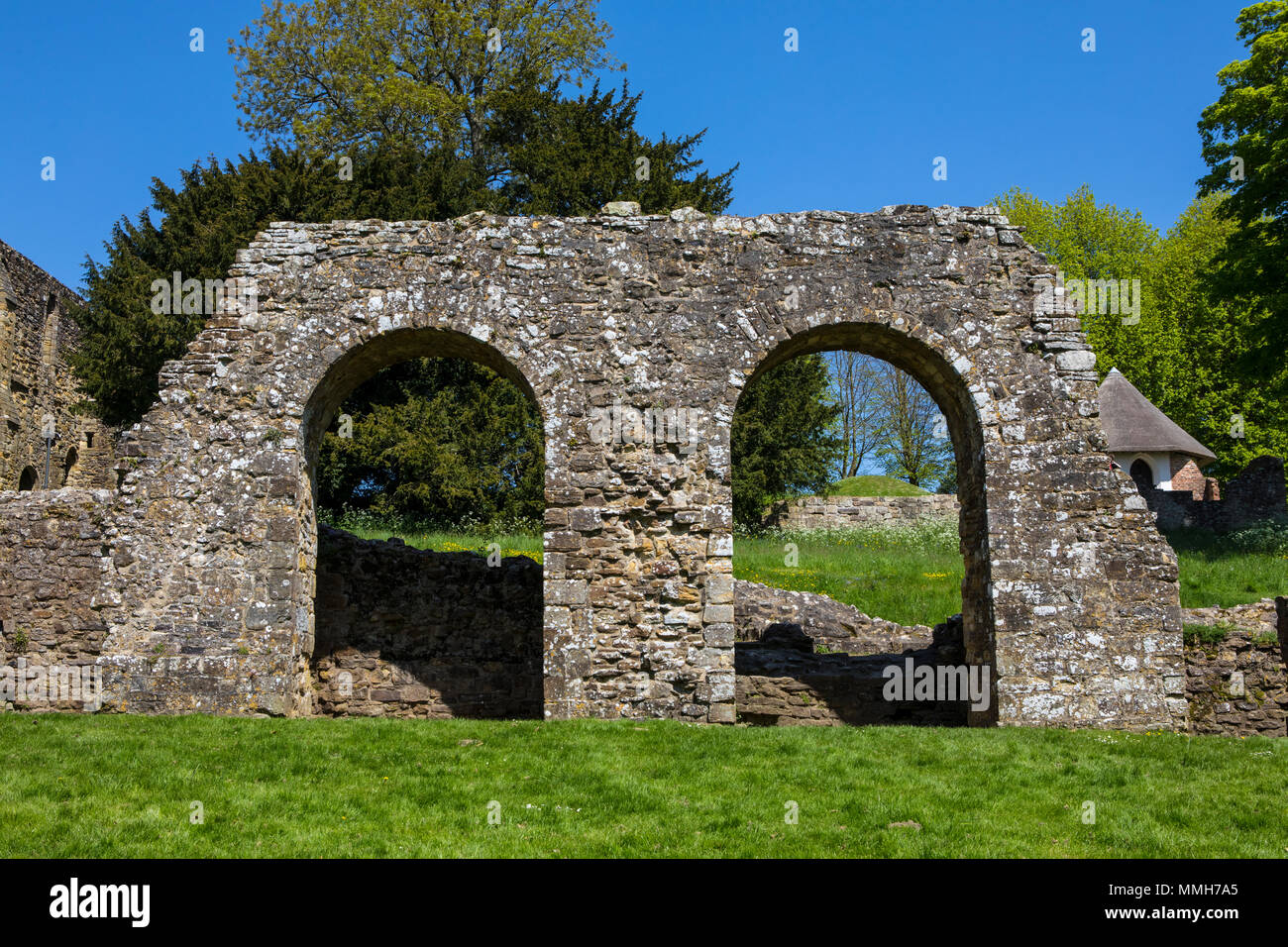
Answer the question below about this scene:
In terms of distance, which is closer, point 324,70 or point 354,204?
point 354,204

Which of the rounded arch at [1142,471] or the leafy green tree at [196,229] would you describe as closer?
the leafy green tree at [196,229]

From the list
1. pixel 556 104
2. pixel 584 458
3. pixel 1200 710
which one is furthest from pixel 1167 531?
pixel 584 458

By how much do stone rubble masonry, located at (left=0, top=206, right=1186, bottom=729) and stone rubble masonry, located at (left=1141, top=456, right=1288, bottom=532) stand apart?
703 inches

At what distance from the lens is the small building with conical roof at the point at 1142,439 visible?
29.5 meters

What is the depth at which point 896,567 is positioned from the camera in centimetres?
1942

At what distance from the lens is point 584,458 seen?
9.98 m

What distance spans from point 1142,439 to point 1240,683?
21.8m

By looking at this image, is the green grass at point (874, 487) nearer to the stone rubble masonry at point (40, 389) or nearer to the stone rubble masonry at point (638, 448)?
the stone rubble masonry at point (638, 448)

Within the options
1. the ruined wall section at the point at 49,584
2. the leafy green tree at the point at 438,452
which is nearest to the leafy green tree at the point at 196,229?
the leafy green tree at the point at 438,452

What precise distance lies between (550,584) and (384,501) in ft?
44.5

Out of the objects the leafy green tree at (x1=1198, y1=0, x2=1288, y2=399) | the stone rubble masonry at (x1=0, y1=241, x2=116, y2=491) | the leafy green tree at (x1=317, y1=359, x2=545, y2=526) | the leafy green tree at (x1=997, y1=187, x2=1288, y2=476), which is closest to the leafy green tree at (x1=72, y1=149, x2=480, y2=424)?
the stone rubble masonry at (x1=0, y1=241, x2=116, y2=491)

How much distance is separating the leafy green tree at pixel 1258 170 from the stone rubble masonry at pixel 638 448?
12.1m
